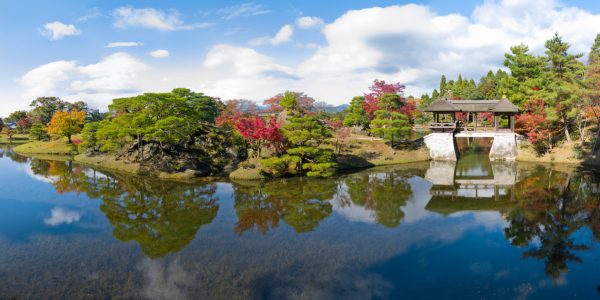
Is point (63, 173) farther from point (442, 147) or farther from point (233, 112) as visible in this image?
point (442, 147)

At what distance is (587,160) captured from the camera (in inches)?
1008

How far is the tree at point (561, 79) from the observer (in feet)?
72.1

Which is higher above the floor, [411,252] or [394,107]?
[394,107]

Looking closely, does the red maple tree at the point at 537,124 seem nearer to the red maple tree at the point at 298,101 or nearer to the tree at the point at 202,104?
the red maple tree at the point at 298,101

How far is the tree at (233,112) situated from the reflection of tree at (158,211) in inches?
499

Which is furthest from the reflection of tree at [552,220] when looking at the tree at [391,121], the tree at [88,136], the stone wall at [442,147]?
the tree at [88,136]

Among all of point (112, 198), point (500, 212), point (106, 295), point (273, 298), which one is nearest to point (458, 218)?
point (500, 212)

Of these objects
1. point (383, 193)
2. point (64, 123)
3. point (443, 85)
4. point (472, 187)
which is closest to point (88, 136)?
point (64, 123)

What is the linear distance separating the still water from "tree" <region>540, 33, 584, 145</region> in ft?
22.4

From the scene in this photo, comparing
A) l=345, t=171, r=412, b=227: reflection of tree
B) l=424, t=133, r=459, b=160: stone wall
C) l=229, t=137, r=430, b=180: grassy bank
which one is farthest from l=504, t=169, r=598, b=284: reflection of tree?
l=229, t=137, r=430, b=180: grassy bank

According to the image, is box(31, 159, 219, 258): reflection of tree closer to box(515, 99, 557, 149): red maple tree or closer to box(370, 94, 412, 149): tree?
box(370, 94, 412, 149): tree

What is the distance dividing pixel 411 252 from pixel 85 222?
1538cm

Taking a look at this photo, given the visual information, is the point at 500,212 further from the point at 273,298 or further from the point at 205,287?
the point at 205,287

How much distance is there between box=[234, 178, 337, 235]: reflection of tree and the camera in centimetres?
1330
